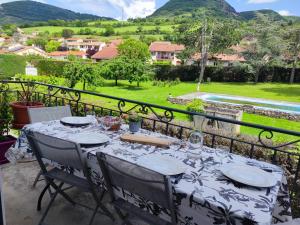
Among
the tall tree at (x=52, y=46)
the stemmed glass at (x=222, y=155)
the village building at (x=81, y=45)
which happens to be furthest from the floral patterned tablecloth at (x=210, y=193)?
the tall tree at (x=52, y=46)

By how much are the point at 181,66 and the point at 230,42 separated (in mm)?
5159

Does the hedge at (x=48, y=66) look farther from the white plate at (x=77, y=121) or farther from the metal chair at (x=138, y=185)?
the metal chair at (x=138, y=185)

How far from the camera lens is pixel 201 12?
26359 mm

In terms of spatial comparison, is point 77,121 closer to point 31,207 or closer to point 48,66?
point 31,207

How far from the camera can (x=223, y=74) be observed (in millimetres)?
24625

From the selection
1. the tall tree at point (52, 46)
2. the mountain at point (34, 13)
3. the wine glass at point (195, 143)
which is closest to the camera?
the wine glass at point (195, 143)

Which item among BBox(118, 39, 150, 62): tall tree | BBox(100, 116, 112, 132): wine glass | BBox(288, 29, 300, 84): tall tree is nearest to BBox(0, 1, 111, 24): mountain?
BBox(118, 39, 150, 62): tall tree

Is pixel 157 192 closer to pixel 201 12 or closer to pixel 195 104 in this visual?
pixel 195 104

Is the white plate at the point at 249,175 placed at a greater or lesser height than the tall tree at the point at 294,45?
lesser

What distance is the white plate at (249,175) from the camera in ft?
4.76

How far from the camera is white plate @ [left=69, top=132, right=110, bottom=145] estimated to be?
194cm

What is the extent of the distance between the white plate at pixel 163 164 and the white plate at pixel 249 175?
255 millimetres

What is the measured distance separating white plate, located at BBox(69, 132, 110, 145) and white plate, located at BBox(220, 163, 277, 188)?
0.89m

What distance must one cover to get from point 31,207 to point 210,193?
5.85 ft
